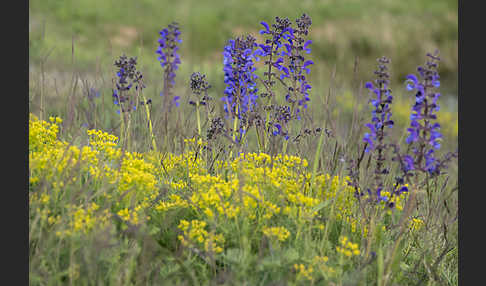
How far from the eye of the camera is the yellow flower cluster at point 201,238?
270cm

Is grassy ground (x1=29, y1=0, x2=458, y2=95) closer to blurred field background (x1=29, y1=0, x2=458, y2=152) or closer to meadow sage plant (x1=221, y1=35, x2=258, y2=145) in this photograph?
blurred field background (x1=29, y1=0, x2=458, y2=152)

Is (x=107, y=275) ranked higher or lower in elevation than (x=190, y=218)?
lower

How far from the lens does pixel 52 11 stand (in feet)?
45.9

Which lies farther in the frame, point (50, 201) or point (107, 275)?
point (50, 201)

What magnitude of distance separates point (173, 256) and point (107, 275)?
1.28ft

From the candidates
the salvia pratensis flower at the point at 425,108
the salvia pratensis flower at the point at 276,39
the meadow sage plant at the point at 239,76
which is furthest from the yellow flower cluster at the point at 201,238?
the salvia pratensis flower at the point at 276,39

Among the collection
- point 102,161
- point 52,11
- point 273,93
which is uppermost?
point 52,11

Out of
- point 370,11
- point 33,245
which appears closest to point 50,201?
point 33,245

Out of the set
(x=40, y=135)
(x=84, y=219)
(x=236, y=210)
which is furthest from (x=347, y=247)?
(x=40, y=135)

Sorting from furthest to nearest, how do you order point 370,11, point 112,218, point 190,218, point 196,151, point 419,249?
1. point 370,11
2. point 196,151
3. point 419,249
4. point 190,218
5. point 112,218

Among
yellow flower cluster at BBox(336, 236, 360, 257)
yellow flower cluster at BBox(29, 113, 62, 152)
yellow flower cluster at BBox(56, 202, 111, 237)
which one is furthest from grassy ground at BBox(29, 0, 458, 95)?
yellow flower cluster at BBox(336, 236, 360, 257)

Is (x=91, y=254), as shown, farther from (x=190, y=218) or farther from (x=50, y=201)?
(x=190, y=218)

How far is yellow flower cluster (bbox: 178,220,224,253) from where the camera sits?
2697 mm

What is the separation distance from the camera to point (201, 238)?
2.73 m
